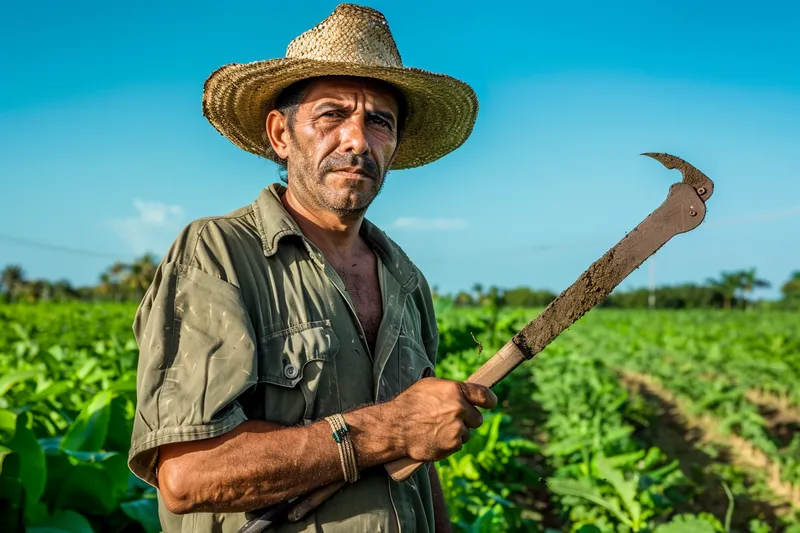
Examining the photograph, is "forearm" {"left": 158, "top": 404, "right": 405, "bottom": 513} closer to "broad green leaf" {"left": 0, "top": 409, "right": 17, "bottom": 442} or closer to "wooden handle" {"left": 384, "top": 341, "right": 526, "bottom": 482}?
"wooden handle" {"left": 384, "top": 341, "right": 526, "bottom": 482}

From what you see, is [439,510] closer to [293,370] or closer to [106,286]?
[293,370]

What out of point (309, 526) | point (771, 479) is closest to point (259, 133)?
point (309, 526)

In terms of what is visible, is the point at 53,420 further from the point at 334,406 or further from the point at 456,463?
the point at 334,406

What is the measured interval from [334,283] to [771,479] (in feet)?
24.4

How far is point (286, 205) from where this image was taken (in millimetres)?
2447

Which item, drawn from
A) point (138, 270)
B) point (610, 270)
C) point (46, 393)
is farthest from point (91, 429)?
point (138, 270)

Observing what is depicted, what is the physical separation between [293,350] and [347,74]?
0.88 metres

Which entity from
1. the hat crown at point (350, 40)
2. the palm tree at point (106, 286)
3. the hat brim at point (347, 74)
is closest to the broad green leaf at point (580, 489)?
the hat brim at point (347, 74)

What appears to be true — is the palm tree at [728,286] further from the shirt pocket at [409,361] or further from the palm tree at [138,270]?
the shirt pocket at [409,361]

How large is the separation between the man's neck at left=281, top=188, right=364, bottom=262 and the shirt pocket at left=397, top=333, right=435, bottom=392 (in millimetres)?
347

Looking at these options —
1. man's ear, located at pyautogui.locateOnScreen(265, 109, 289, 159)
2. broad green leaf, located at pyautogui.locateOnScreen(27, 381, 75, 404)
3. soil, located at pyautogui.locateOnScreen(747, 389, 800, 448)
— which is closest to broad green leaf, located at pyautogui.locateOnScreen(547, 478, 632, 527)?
broad green leaf, located at pyautogui.locateOnScreen(27, 381, 75, 404)

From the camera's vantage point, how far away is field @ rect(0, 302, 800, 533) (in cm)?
335

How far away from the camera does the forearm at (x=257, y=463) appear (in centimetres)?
178

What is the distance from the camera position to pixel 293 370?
1.96 meters
